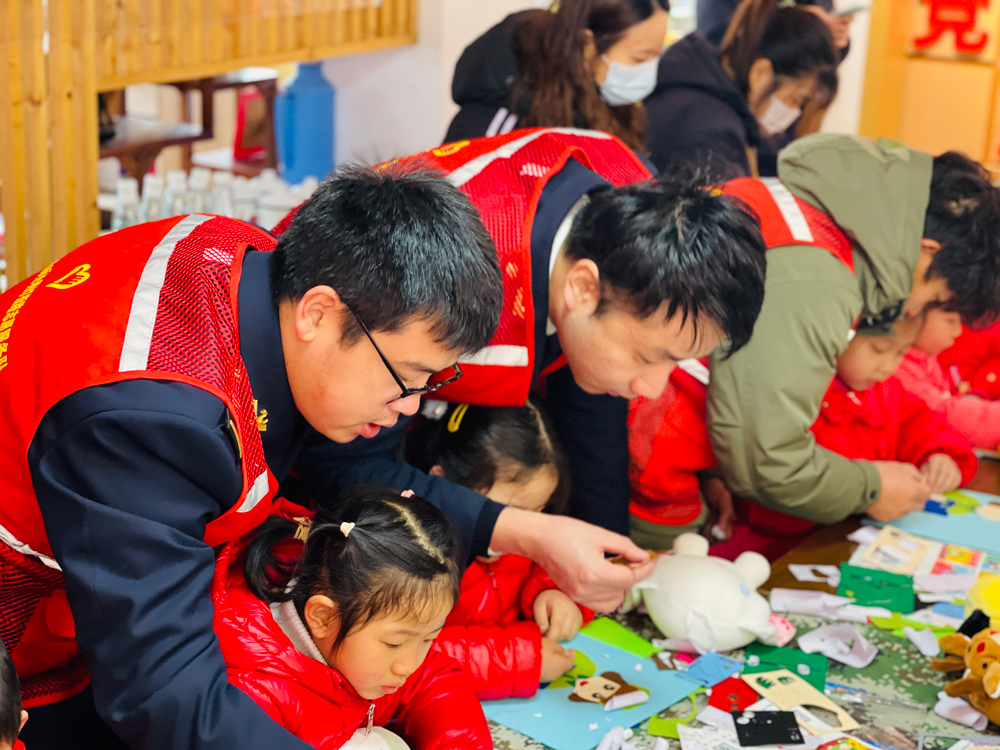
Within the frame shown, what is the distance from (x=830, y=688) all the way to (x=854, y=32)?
11.8 ft

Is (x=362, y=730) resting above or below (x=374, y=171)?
below

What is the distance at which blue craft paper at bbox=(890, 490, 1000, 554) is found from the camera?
6.06 ft

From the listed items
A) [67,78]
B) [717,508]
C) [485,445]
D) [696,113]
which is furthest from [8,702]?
[696,113]

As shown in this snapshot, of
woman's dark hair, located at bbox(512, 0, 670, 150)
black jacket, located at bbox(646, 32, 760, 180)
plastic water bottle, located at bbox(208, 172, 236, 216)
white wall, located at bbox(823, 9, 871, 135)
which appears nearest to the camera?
woman's dark hair, located at bbox(512, 0, 670, 150)

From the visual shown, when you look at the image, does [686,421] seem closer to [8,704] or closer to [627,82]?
[627,82]

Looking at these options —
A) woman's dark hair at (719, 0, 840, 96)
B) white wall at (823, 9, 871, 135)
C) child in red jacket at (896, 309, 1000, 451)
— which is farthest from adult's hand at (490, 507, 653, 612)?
white wall at (823, 9, 871, 135)

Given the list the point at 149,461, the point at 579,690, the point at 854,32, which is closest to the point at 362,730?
the point at 579,690

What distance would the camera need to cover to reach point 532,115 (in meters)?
2.41

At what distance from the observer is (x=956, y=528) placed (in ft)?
6.23

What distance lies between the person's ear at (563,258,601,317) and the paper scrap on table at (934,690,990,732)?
26.7 inches

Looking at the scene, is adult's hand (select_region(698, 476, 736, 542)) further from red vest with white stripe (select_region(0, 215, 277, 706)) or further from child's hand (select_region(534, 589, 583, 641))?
red vest with white stripe (select_region(0, 215, 277, 706))

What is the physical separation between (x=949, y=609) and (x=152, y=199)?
1795 mm

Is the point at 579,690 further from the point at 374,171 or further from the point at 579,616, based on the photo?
the point at 374,171

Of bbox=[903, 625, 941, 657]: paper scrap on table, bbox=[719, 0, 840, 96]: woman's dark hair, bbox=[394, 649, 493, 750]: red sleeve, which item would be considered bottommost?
bbox=[903, 625, 941, 657]: paper scrap on table
